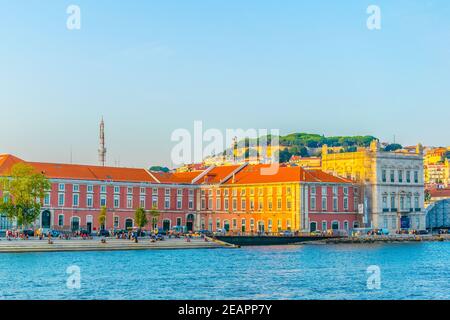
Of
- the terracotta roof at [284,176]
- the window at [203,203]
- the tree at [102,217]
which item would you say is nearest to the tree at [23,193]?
the tree at [102,217]

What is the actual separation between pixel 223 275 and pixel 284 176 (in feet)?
151

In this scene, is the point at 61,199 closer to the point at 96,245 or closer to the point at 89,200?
the point at 89,200

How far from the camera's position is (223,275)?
4494cm

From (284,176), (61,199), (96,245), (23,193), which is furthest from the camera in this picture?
(284,176)

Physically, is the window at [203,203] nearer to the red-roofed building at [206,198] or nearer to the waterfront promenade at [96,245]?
the red-roofed building at [206,198]

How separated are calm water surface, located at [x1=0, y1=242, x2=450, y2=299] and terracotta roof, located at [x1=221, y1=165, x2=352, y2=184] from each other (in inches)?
899

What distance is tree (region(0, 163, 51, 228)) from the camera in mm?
70938

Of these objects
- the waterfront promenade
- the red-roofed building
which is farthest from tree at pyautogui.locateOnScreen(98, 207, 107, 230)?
the waterfront promenade

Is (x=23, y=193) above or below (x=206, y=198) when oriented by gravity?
below

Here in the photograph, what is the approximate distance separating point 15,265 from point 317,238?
42015 millimetres

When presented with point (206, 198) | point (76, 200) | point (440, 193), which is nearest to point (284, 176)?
point (206, 198)

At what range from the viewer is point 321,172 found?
9356 centimetres
